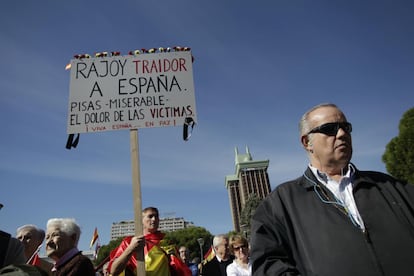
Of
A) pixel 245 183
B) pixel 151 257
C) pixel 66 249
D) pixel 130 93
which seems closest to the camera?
pixel 66 249

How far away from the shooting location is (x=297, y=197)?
1922mm

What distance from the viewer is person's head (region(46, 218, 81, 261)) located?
3.10 meters

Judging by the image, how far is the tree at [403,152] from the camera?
59.8 feet

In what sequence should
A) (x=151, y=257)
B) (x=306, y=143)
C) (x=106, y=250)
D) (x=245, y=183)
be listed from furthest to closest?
(x=245, y=183) < (x=106, y=250) < (x=151, y=257) < (x=306, y=143)

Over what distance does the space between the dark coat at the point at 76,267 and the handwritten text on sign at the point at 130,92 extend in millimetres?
1530

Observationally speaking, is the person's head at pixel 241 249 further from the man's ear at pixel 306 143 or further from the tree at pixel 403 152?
the tree at pixel 403 152

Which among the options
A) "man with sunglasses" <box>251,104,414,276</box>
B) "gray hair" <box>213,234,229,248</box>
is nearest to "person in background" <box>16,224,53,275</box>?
"gray hair" <box>213,234,229,248</box>

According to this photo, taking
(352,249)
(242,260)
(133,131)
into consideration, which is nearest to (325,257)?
(352,249)

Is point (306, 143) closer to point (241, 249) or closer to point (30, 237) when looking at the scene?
point (241, 249)

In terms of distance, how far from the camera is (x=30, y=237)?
4.11 metres

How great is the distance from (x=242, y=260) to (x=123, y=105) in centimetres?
328

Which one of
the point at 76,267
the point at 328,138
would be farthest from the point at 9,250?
the point at 328,138

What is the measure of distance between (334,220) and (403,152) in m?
20.9

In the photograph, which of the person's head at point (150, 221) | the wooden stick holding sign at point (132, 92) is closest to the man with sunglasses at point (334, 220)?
the wooden stick holding sign at point (132, 92)
